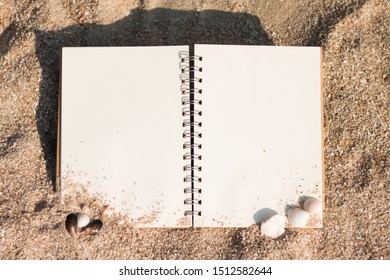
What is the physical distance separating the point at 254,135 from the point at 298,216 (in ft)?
0.99

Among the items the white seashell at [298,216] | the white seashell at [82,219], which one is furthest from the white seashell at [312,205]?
the white seashell at [82,219]

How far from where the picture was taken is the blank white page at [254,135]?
5.19 feet

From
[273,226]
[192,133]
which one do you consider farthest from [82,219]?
[273,226]

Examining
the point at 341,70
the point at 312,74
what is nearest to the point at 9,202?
the point at 312,74

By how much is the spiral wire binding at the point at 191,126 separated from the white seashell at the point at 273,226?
231 mm

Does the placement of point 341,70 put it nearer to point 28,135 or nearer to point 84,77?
point 84,77

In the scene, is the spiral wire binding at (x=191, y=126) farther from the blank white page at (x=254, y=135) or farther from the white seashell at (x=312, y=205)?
the white seashell at (x=312, y=205)

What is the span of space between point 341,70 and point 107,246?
1.04 meters

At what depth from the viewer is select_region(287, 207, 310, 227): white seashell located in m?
1.56

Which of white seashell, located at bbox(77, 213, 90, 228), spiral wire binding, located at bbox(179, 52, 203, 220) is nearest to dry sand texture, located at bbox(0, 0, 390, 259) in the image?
white seashell, located at bbox(77, 213, 90, 228)

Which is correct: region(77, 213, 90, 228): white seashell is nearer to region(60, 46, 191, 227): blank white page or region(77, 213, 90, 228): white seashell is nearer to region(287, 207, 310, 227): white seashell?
region(60, 46, 191, 227): blank white page

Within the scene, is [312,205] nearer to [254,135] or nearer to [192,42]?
[254,135]

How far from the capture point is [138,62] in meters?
1.59

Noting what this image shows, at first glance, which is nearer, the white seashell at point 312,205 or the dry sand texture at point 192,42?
the white seashell at point 312,205
